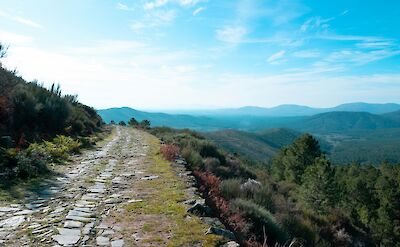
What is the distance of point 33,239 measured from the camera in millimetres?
4277

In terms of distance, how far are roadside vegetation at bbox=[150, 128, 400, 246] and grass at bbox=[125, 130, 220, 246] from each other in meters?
0.71

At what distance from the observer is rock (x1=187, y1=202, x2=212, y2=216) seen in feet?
18.4

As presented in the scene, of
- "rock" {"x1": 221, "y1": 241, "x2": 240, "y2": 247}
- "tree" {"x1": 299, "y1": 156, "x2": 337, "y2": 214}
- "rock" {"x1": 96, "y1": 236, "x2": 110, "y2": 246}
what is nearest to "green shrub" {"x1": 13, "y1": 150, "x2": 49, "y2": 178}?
"rock" {"x1": 96, "y1": 236, "x2": 110, "y2": 246}

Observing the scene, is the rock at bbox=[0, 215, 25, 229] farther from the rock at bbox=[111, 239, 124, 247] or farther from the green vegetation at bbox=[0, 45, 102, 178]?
the green vegetation at bbox=[0, 45, 102, 178]

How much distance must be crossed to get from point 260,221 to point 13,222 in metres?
4.62

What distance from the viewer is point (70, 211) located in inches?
221

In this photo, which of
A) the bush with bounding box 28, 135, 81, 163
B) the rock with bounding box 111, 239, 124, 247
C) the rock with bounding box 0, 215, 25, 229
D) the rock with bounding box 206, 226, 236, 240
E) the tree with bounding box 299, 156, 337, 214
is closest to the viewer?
the rock with bounding box 111, 239, 124, 247

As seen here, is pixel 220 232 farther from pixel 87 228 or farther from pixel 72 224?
pixel 72 224

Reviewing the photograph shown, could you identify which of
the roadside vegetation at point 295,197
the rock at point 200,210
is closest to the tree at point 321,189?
the roadside vegetation at point 295,197

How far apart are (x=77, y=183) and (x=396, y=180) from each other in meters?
52.9

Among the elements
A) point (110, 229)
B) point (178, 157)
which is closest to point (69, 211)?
point (110, 229)

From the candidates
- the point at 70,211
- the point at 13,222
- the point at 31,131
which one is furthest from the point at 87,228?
the point at 31,131

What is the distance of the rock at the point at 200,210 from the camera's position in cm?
560

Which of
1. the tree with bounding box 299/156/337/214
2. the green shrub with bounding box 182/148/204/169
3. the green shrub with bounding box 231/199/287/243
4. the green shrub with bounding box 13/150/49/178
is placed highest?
the green shrub with bounding box 13/150/49/178
